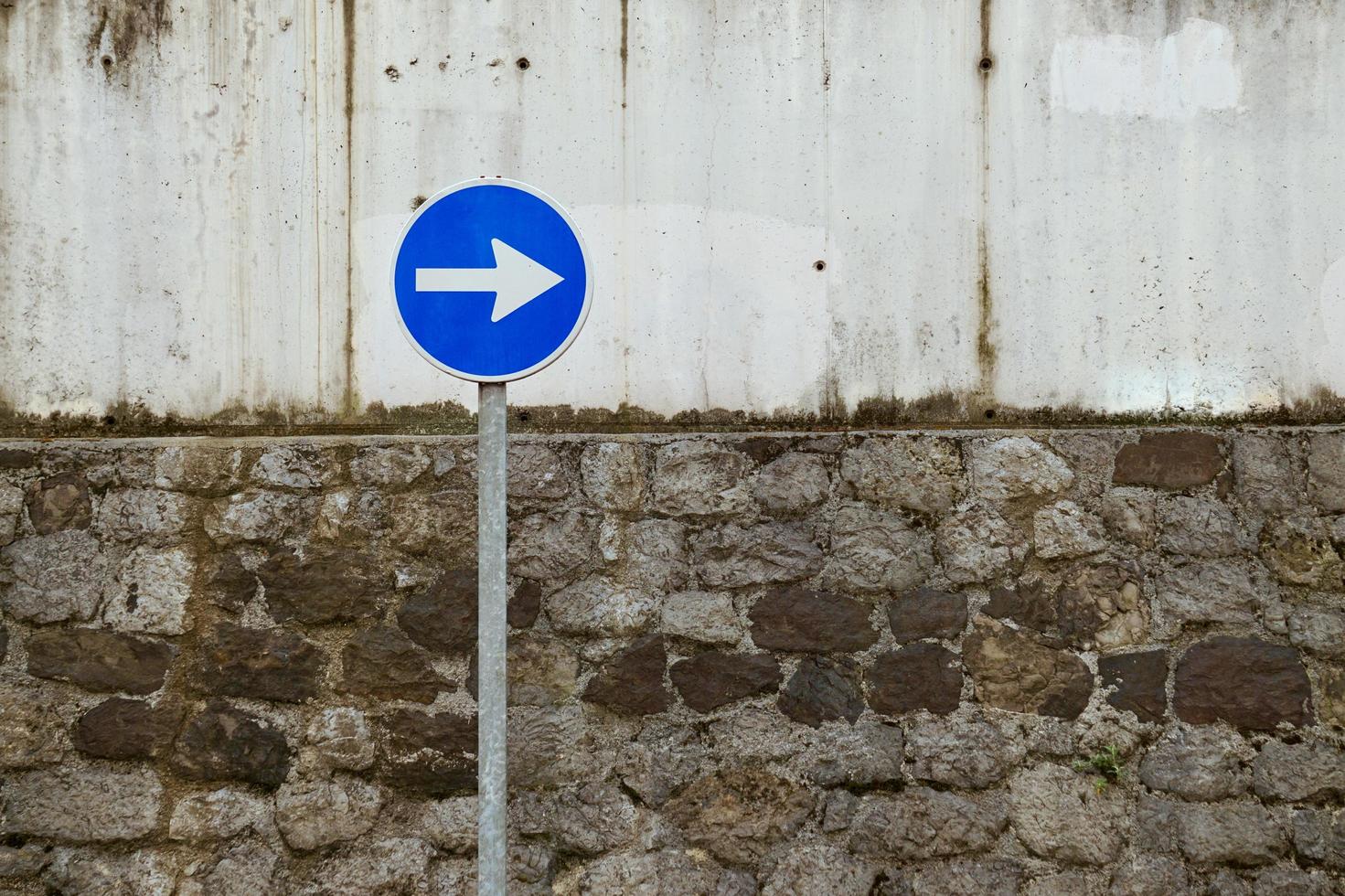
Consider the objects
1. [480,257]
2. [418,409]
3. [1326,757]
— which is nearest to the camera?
[480,257]

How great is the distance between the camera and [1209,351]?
3398mm

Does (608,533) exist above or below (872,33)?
below

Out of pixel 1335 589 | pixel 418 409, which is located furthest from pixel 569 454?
pixel 1335 589

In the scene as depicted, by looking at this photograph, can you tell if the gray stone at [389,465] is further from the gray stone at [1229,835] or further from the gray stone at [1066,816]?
the gray stone at [1229,835]

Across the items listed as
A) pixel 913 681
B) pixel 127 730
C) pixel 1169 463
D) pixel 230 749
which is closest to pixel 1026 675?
pixel 913 681

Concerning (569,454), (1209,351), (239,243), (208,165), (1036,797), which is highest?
(208,165)

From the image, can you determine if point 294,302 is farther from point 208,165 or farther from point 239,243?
point 208,165

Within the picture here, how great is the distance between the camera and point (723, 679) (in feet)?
10.7

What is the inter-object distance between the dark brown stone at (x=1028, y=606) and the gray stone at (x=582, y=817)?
50.0 inches

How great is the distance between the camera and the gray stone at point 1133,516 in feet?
10.8

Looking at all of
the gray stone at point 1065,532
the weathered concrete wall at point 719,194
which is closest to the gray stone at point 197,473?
the weathered concrete wall at point 719,194

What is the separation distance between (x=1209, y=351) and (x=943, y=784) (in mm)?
1600

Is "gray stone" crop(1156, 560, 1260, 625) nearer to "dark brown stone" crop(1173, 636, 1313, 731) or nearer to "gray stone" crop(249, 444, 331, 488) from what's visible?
"dark brown stone" crop(1173, 636, 1313, 731)

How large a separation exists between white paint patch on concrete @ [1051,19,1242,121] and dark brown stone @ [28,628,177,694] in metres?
3.38
